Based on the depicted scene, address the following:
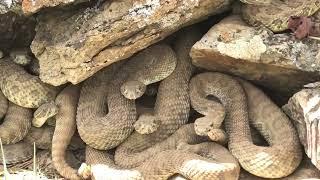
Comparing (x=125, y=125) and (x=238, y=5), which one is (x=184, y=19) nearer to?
(x=238, y=5)

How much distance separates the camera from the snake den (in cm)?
525

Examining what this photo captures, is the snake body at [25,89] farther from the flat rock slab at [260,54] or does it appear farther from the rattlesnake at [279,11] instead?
the rattlesnake at [279,11]

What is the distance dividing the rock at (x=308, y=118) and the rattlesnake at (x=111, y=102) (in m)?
1.61

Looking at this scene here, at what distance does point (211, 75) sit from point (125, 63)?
1042 millimetres

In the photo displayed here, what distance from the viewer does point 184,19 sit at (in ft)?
18.0

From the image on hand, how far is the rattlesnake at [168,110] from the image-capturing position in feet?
18.6

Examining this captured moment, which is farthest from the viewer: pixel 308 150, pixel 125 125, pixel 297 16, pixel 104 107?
pixel 104 107

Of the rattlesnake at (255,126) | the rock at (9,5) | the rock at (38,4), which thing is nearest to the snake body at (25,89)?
the rock at (9,5)

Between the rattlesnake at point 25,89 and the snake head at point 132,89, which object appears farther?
the rattlesnake at point 25,89

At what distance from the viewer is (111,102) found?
606cm

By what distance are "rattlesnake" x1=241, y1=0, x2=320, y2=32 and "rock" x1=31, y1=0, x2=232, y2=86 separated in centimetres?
40

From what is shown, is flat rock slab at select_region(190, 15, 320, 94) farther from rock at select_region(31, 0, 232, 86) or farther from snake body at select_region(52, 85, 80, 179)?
snake body at select_region(52, 85, 80, 179)

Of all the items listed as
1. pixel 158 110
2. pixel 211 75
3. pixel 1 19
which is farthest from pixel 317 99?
pixel 1 19

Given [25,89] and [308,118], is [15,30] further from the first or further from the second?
[308,118]
